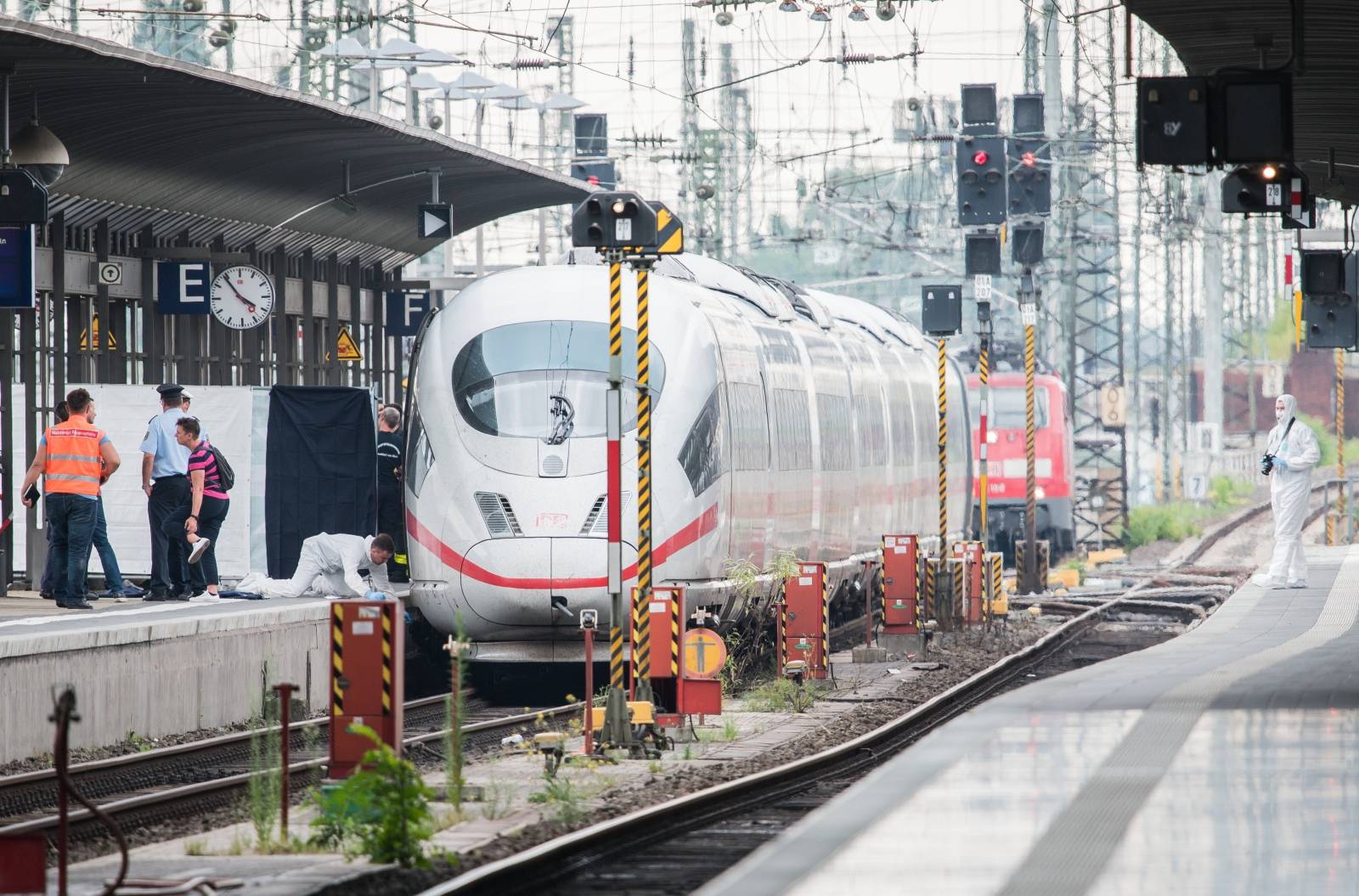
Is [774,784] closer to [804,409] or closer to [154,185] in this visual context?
[804,409]

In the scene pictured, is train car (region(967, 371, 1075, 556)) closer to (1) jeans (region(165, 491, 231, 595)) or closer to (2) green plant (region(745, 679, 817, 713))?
Result: (2) green plant (region(745, 679, 817, 713))

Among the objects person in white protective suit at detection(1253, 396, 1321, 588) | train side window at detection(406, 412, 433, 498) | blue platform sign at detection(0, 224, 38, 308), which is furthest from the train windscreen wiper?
person in white protective suit at detection(1253, 396, 1321, 588)

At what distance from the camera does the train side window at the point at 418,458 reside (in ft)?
59.2

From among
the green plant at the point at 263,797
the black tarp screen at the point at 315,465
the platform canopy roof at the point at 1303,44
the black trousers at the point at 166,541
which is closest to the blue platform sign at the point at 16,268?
the black trousers at the point at 166,541

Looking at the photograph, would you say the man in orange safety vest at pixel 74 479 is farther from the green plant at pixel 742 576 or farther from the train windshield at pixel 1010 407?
the train windshield at pixel 1010 407

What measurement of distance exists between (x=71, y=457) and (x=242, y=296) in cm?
622

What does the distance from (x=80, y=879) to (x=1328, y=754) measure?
19.3 ft

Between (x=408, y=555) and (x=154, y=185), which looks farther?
(x=154, y=185)

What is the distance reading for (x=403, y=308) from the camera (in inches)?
1192

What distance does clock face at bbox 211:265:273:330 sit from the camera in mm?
24078

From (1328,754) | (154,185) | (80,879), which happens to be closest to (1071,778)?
(1328,754)

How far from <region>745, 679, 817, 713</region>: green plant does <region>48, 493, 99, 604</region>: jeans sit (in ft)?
18.1

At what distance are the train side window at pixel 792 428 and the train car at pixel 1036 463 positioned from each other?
19309mm

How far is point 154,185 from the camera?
74.0ft
